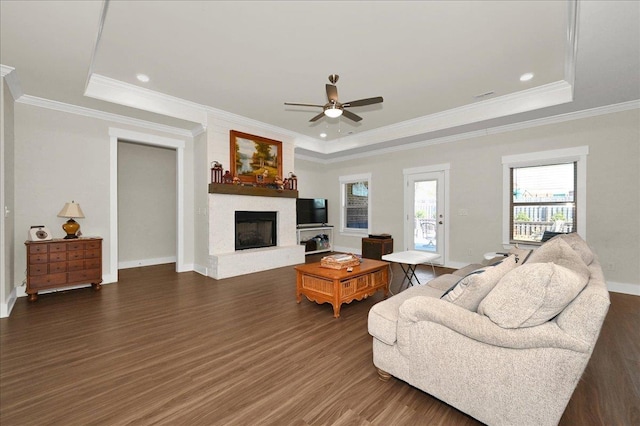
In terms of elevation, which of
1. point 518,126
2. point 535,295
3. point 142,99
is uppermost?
point 142,99

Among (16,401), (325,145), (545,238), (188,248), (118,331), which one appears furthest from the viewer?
(325,145)

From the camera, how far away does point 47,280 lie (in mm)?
3844

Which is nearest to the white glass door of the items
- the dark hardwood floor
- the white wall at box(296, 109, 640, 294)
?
the white wall at box(296, 109, 640, 294)

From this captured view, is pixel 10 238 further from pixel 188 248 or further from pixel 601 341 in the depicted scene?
pixel 601 341

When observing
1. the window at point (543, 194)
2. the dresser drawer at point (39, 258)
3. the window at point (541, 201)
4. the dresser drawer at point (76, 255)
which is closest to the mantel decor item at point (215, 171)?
the dresser drawer at point (76, 255)

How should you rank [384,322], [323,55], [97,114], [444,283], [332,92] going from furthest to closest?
[97,114] < [323,55] < [332,92] < [444,283] < [384,322]

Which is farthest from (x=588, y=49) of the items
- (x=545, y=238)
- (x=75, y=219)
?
(x=75, y=219)

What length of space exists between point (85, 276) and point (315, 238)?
508 cm

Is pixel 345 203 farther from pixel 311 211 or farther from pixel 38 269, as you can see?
pixel 38 269

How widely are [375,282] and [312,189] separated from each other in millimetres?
4965

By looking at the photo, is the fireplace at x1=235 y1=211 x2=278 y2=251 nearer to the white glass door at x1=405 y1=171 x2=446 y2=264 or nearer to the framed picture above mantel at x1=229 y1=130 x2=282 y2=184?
the framed picture above mantel at x1=229 y1=130 x2=282 y2=184

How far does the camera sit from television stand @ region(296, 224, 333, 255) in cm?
759

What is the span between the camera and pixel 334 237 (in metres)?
8.32

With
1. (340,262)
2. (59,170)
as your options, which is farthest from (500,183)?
(59,170)
